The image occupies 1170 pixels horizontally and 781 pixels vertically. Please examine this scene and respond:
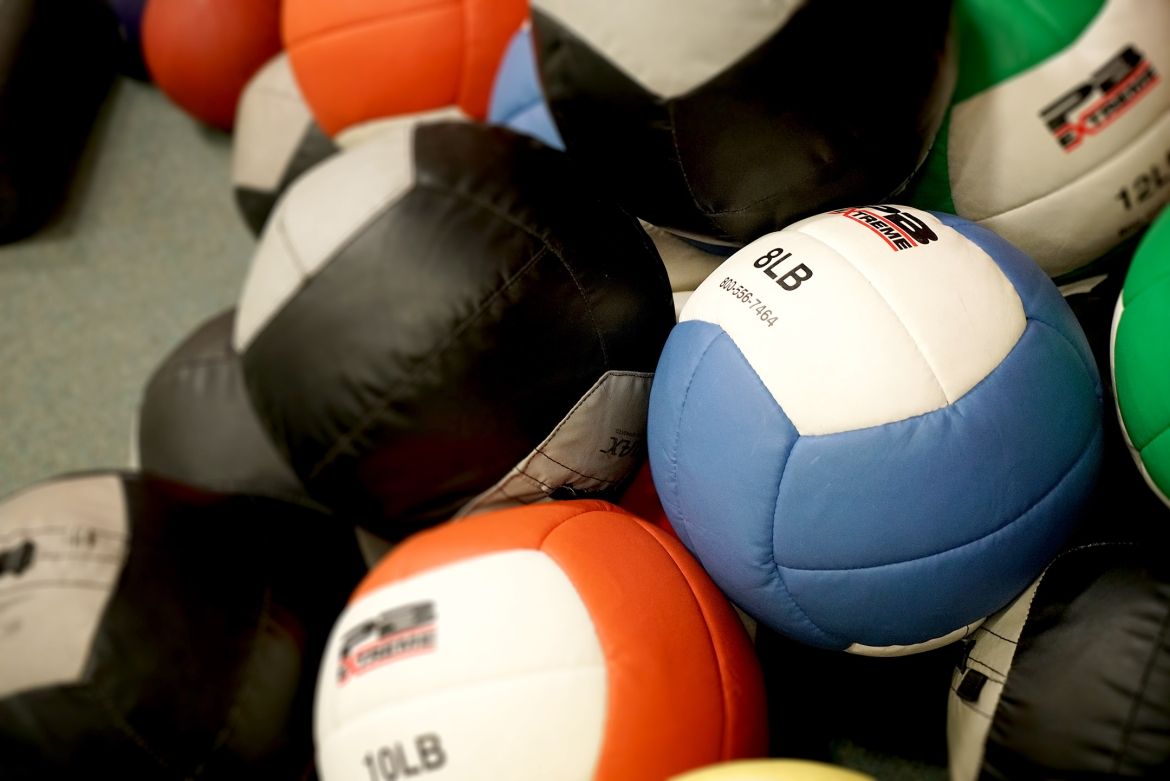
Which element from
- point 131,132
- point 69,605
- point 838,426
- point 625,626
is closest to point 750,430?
→ point 838,426

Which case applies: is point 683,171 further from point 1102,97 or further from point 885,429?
point 1102,97

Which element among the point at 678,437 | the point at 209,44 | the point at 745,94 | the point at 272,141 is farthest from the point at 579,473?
the point at 209,44

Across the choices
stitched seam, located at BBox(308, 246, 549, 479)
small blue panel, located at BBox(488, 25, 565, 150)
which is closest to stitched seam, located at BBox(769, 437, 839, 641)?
stitched seam, located at BBox(308, 246, 549, 479)

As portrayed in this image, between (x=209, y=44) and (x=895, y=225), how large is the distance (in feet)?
4.81

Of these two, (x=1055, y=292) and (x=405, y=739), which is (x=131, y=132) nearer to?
(x=405, y=739)

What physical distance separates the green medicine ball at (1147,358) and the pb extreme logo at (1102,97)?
149 mm

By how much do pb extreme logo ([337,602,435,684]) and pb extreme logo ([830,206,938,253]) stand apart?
2.24 feet

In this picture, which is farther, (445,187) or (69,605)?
(445,187)

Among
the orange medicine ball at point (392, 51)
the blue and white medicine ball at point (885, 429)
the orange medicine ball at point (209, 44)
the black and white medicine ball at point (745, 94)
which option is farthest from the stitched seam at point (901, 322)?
the orange medicine ball at point (209, 44)

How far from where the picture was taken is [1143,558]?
3.32ft

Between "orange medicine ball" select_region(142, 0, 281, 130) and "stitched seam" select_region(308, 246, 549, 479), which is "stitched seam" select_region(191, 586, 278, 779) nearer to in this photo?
"stitched seam" select_region(308, 246, 549, 479)

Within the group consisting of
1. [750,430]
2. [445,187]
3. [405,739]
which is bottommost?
[405,739]

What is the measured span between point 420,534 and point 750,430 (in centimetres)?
46

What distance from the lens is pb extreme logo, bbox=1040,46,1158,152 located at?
3.64ft
